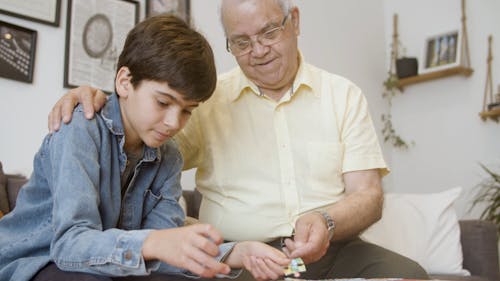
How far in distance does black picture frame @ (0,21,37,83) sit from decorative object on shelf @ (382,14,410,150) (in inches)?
104

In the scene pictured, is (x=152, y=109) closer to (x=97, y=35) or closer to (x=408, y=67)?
(x=97, y=35)

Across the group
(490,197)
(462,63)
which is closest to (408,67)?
(462,63)

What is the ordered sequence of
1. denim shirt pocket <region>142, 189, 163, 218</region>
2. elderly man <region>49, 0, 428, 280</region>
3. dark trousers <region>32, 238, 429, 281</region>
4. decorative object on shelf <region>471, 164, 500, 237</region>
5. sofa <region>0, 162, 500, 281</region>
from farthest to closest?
decorative object on shelf <region>471, 164, 500, 237</region> → sofa <region>0, 162, 500, 281</region> → elderly man <region>49, 0, 428, 280</region> → dark trousers <region>32, 238, 429, 281</region> → denim shirt pocket <region>142, 189, 163, 218</region>

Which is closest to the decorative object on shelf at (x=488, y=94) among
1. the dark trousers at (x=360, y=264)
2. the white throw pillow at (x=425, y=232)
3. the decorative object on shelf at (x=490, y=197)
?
the decorative object on shelf at (x=490, y=197)

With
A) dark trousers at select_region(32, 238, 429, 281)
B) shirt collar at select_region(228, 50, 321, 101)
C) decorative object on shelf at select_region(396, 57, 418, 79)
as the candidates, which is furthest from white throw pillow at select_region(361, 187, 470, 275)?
decorative object on shelf at select_region(396, 57, 418, 79)

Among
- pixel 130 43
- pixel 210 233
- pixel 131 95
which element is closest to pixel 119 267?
pixel 210 233

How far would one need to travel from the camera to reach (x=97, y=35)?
2182mm

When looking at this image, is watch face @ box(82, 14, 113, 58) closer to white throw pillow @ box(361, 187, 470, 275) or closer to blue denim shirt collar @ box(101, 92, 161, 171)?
blue denim shirt collar @ box(101, 92, 161, 171)

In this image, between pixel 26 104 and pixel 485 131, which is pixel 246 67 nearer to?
pixel 26 104

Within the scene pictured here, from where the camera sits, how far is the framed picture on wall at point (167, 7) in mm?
2385

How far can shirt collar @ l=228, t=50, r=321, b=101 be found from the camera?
165 cm

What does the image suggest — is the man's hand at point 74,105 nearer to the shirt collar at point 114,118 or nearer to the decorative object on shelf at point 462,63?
the shirt collar at point 114,118

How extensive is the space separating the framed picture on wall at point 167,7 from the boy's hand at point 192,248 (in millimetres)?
1675

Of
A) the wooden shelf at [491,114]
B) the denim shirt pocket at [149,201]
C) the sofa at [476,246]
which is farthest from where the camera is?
the wooden shelf at [491,114]
